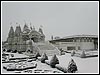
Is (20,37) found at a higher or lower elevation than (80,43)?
higher

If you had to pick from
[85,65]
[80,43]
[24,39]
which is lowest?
[85,65]

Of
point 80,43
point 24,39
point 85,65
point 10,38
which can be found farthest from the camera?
point 10,38

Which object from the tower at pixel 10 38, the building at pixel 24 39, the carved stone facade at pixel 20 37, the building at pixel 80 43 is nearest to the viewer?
the building at pixel 24 39

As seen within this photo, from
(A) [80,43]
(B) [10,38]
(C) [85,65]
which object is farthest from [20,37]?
(C) [85,65]

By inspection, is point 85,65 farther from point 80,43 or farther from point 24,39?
point 24,39

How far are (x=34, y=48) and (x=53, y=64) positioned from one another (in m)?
13.6

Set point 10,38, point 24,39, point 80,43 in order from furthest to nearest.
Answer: point 10,38
point 80,43
point 24,39

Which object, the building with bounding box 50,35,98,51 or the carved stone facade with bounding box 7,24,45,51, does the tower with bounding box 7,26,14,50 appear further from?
the building with bounding box 50,35,98,51

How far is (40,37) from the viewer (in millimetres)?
35156

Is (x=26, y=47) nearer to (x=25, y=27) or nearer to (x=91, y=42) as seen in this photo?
(x=25, y=27)

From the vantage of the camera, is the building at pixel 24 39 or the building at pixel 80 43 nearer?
the building at pixel 24 39

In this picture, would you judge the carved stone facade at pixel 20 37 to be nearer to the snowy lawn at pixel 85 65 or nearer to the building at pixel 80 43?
the building at pixel 80 43

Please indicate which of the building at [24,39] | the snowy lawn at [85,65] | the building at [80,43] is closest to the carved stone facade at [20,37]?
the building at [24,39]

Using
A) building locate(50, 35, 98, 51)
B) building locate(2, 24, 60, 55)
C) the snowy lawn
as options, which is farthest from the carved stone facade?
the snowy lawn
